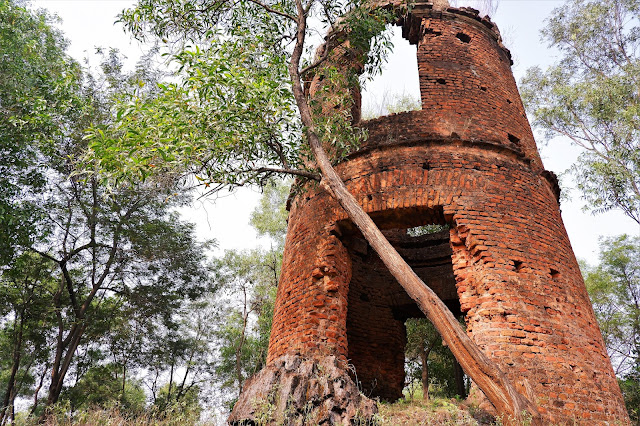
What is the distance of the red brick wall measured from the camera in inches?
203

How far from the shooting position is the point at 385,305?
33.3 ft

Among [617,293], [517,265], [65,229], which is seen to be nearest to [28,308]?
[65,229]

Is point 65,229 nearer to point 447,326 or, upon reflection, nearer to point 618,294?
point 447,326

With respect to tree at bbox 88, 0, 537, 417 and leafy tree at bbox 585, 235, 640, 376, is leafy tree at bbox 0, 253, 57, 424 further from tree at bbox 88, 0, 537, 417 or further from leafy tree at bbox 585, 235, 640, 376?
leafy tree at bbox 585, 235, 640, 376

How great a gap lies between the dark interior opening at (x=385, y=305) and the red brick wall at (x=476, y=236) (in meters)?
2.49

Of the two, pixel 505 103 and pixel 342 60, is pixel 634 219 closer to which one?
pixel 505 103

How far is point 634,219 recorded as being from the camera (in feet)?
41.1

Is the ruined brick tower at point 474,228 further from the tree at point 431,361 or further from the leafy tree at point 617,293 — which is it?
the leafy tree at point 617,293

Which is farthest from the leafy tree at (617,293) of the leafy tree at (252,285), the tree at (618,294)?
the leafy tree at (252,285)

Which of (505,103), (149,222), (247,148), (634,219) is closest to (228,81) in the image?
(247,148)

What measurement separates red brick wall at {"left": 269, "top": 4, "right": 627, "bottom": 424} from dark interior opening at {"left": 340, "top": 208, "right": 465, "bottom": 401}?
2492mm

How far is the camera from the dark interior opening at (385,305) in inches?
368

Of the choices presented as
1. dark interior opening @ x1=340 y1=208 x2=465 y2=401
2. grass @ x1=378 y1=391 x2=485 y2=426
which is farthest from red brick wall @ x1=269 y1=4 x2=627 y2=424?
dark interior opening @ x1=340 y1=208 x2=465 y2=401

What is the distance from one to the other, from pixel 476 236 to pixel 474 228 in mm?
125
